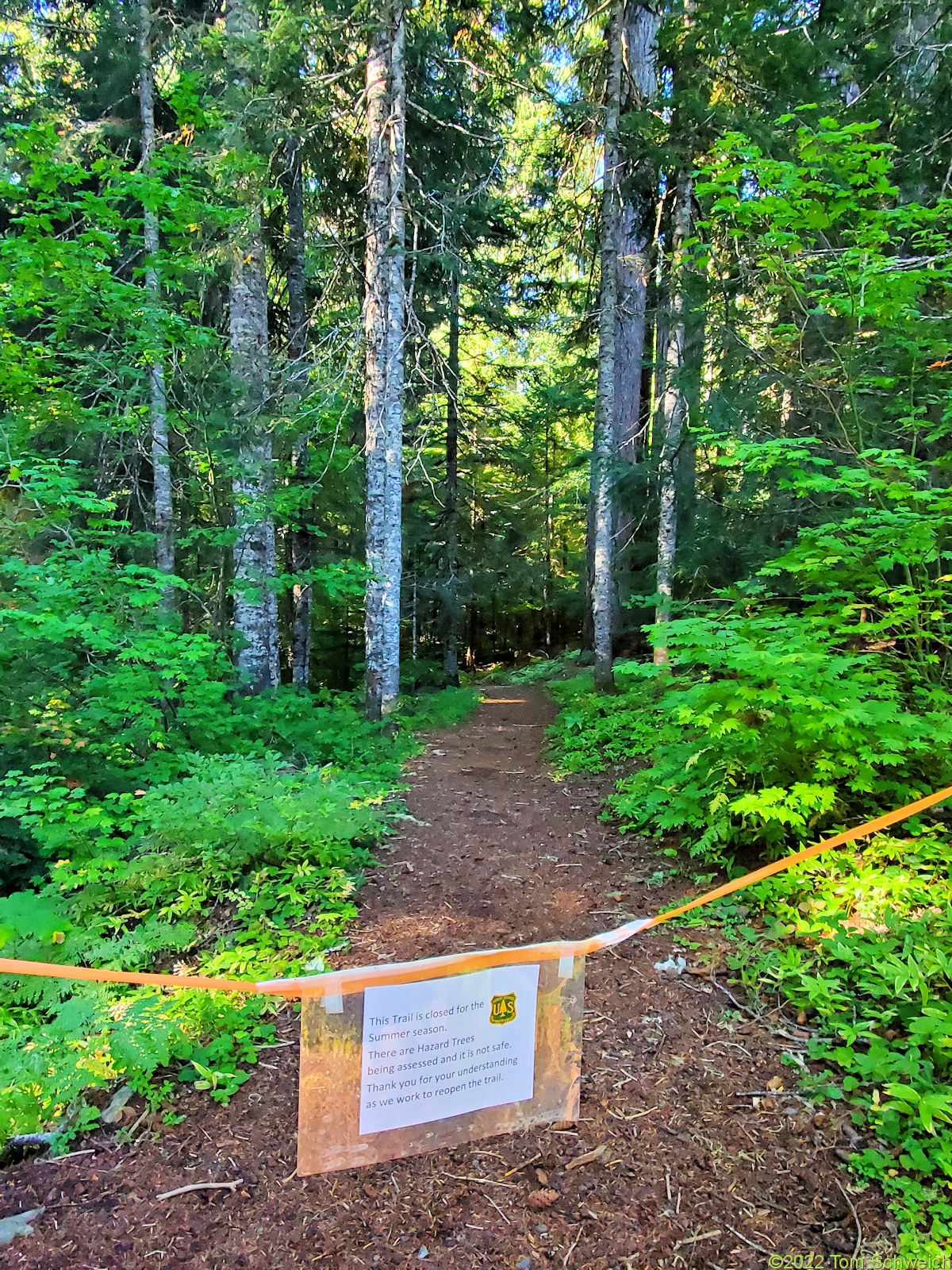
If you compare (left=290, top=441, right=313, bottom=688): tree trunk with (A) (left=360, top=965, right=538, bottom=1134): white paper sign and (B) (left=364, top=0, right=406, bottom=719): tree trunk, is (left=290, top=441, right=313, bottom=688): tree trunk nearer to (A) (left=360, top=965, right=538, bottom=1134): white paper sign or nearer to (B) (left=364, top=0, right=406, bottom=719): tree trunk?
(B) (left=364, top=0, right=406, bottom=719): tree trunk

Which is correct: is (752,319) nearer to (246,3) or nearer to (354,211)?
(354,211)

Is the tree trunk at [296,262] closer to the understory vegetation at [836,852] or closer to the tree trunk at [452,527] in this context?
the tree trunk at [452,527]

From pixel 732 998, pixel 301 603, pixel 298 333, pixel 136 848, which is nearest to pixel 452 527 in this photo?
pixel 301 603

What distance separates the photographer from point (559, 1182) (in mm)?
2121

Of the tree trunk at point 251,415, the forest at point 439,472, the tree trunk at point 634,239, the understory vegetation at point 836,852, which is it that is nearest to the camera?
the understory vegetation at point 836,852

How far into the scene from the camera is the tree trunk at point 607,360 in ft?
29.3

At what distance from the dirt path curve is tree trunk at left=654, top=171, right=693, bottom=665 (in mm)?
6648

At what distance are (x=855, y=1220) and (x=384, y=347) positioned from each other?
9.06m

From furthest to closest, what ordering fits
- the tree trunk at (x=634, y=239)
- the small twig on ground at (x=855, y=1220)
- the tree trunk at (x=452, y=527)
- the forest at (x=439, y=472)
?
the tree trunk at (x=452, y=527) < the tree trunk at (x=634, y=239) < the forest at (x=439, y=472) < the small twig on ground at (x=855, y=1220)

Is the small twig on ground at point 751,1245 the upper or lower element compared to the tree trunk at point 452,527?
lower

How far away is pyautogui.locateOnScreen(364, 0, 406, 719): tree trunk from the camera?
8.05 meters

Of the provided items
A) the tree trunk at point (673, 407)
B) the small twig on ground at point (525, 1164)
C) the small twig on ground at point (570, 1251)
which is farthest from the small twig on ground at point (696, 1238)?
the tree trunk at point (673, 407)

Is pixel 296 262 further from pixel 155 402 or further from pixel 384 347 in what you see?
pixel 155 402

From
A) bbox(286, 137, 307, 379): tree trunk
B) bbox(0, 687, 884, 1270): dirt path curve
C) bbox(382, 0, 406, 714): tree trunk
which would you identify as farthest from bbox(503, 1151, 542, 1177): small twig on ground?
bbox(286, 137, 307, 379): tree trunk
